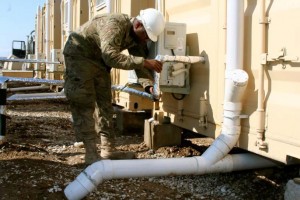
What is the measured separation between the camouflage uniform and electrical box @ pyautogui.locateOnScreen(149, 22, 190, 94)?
31 centimetres

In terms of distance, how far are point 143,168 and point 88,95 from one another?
141cm

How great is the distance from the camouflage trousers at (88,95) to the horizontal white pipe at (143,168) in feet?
3.95

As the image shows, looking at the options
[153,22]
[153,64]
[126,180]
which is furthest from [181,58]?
[126,180]

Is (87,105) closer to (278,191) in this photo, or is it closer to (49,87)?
(278,191)

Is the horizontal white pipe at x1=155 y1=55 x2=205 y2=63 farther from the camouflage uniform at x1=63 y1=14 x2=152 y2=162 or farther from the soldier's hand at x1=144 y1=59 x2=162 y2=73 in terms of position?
the camouflage uniform at x1=63 y1=14 x2=152 y2=162

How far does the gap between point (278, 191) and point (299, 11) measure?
1830 millimetres

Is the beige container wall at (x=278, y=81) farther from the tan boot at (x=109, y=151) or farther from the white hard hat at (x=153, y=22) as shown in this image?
the tan boot at (x=109, y=151)

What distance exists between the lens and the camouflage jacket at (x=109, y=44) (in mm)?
3713

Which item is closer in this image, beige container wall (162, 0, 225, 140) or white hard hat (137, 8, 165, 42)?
beige container wall (162, 0, 225, 140)

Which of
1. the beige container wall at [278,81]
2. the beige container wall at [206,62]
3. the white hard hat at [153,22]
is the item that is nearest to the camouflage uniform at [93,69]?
the white hard hat at [153,22]

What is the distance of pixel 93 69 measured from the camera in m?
4.32

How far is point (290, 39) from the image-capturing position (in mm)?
2857

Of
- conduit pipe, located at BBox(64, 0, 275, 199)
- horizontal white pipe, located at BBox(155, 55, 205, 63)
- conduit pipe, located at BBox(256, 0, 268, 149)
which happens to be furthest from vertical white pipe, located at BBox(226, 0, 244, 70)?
horizontal white pipe, located at BBox(155, 55, 205, 63)

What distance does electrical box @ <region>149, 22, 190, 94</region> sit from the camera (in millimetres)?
4051
